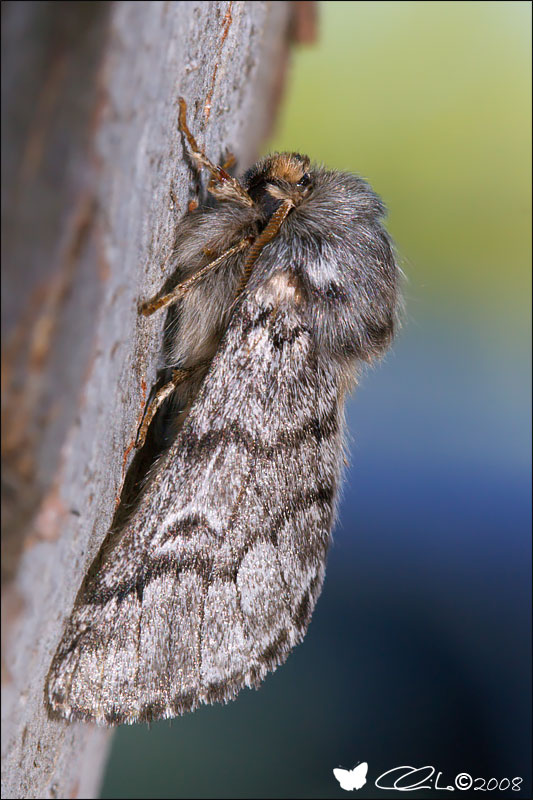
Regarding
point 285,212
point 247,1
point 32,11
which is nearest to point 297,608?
point 285,212

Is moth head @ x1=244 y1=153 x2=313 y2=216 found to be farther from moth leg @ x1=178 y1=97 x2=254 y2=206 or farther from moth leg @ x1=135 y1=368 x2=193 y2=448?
moth leg @ x1=135 y1=368 x2=193 y2=448

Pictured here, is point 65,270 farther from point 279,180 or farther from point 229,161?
point 229,161

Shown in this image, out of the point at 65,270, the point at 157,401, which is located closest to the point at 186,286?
the point at 157,401

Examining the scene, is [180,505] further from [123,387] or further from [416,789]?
[416,789]

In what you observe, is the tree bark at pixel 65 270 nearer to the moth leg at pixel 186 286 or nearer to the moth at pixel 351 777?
the moth leg at pixel 186 286

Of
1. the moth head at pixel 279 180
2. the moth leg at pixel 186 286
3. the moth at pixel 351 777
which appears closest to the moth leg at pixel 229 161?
the moth head at pixel 279 180

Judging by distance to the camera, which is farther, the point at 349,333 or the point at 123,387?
the point at 349,333
